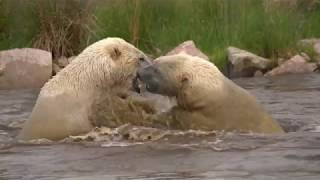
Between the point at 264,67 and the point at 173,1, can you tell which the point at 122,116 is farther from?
the point at 173,1

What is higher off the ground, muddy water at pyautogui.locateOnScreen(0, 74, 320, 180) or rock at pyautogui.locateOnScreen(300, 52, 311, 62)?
muddy water at pyautogui.locateOnScreen(0, 74, 320, 180)

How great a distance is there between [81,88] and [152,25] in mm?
8658

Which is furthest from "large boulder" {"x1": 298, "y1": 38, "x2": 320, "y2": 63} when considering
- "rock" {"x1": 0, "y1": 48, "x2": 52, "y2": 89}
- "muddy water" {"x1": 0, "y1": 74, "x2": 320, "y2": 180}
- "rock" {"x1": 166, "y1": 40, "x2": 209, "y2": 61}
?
"muddy water" {"x1": 0, "y1": 74, "x2": 320, "y2": 180}

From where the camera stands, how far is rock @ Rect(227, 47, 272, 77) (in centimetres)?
1620

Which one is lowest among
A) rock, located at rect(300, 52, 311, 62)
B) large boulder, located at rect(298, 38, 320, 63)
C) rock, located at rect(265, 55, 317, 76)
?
rock, located at rect(265, 55, 317, 76)

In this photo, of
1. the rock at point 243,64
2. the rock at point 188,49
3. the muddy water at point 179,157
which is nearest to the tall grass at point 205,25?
the rock at point 243,64

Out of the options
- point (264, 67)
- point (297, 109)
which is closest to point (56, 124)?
point (297, 109)

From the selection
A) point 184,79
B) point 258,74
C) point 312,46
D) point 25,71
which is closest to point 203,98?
point 184,79

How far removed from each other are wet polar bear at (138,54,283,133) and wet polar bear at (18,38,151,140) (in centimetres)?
21

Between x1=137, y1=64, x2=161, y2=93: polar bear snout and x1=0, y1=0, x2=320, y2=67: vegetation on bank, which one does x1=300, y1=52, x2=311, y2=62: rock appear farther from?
x1=137, y1=64, x2=161, y2=93: polar bear snout

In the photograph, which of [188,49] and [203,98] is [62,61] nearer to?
[188,49]

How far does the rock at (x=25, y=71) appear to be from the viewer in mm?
15656

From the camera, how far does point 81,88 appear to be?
910 centimetres

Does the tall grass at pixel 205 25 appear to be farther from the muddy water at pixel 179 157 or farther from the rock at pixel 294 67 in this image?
the muddy water at pixel 179 157
